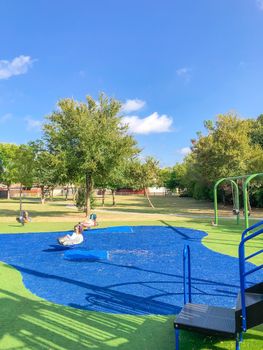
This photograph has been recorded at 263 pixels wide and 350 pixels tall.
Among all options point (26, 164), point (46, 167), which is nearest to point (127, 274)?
point (46, 167)

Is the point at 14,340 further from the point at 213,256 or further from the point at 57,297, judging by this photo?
the point at 213,256

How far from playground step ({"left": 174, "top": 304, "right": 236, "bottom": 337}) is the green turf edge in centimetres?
56

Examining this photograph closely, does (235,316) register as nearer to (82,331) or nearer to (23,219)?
(82,331)

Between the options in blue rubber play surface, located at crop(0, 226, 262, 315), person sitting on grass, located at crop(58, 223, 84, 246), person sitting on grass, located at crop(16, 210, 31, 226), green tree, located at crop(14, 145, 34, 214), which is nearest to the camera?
blue rubber play surface, located at crop(0, 226, 262, 315)

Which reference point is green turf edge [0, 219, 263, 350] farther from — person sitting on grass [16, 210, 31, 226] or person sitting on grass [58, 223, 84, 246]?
person sitting on grass [16, 210, 31, 226]

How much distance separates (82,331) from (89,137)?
1891 centimetres

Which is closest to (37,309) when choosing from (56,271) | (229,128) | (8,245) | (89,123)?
(56,271)

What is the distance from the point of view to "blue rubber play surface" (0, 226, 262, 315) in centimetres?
712

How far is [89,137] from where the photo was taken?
931 inches

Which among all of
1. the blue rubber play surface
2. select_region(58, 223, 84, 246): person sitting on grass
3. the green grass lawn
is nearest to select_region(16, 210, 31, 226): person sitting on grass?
the blue rubber play surface

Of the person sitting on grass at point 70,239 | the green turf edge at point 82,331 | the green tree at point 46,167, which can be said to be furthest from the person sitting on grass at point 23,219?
the green turf edge at point 82,331

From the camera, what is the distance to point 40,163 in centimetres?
2467

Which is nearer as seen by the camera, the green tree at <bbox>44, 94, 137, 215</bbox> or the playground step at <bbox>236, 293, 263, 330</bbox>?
the playground step at <bbox>236, 293, 263, 330</bbox>

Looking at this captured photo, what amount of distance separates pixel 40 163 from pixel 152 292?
61.5 ft
